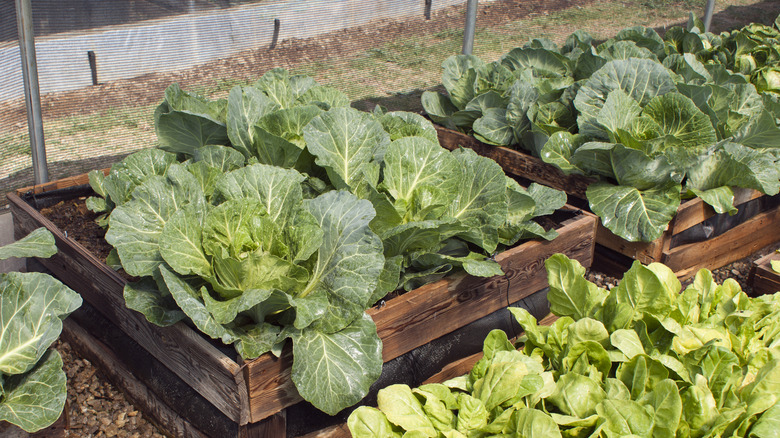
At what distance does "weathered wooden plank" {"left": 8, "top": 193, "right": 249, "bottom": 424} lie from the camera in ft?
6.57

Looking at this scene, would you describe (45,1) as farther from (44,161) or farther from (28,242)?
(28,242)

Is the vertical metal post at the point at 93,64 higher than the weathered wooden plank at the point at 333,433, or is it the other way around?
the vertical metal post at the point at 93,64

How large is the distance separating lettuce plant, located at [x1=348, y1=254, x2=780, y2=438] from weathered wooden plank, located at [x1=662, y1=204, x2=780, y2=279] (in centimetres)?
111

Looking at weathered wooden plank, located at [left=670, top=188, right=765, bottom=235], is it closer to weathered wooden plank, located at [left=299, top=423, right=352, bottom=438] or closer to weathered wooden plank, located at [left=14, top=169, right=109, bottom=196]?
weathered wooden plank, located at [left=299, top=423, right=352, bottom=438]

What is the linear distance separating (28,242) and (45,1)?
1433mm

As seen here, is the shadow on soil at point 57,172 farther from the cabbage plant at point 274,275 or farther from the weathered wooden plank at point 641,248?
the weathered wooden plank at point 641,248

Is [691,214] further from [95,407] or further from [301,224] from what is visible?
[95,407]

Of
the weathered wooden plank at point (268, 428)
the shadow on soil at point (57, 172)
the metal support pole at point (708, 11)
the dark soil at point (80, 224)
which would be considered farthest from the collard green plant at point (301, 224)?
the metal support pole at point (708, 11)

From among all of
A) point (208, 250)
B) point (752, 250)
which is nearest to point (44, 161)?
point (208, 250)

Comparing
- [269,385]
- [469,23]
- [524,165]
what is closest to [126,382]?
[269,385]

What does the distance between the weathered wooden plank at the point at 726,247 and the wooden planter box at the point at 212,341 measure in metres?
0.75

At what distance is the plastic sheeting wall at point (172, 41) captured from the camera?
3.36 meters

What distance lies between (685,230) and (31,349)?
9.94ft

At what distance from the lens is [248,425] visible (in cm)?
206
